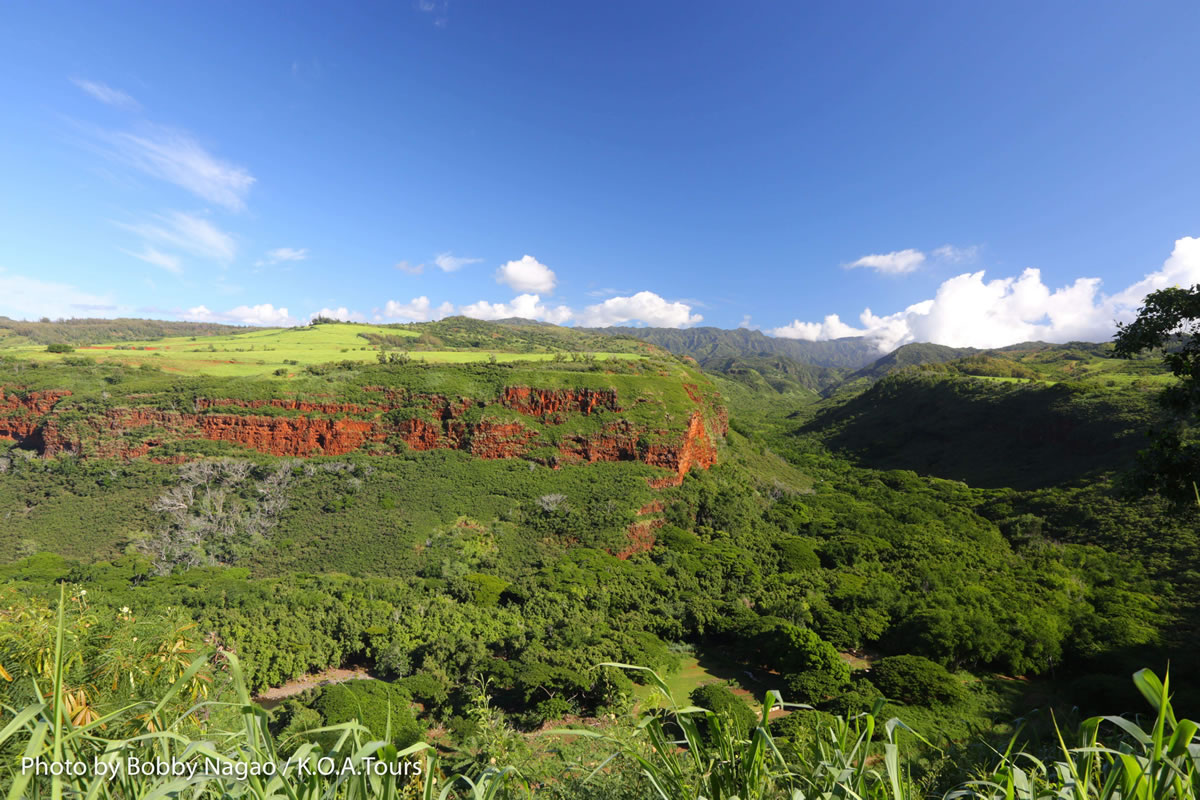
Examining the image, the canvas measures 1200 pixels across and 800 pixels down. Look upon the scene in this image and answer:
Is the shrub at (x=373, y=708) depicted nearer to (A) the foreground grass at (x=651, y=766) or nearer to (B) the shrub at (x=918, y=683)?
(A) the foreground grass at (x=651, y=766)

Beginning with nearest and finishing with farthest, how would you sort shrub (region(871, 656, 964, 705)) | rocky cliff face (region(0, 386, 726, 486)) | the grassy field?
shrub (region(871, 656, 964, 705))
rocky cliff face (region(0, 386, 726, 486))
the grassy field

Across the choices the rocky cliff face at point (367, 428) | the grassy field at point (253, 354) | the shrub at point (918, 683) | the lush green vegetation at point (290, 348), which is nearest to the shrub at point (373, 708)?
the shrub at point (918, 683)

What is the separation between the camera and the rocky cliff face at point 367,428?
3534 centimetres

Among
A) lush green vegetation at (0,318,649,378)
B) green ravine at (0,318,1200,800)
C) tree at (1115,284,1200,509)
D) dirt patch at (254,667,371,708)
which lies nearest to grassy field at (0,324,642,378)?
lush green vegetation at (0,318,649,378)

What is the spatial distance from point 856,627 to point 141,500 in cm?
4323

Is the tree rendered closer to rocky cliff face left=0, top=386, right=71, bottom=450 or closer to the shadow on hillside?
the shadow on hillside

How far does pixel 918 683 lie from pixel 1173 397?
13.9 m

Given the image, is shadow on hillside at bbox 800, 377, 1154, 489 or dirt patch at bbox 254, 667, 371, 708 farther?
shadow on hillside at bbox 800, 377, 1154, 489

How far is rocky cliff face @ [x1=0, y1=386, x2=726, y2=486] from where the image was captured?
35344 mm

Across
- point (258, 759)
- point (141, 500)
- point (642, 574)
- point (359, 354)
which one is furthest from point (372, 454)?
point (258, 759)

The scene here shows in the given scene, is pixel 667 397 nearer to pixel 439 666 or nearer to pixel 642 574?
pixel 642 574

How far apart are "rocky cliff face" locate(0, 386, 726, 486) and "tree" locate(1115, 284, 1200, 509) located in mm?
29504

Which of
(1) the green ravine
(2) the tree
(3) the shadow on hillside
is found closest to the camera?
(1) the green ravine

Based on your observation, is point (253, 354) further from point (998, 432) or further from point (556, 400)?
point (998, 432)
